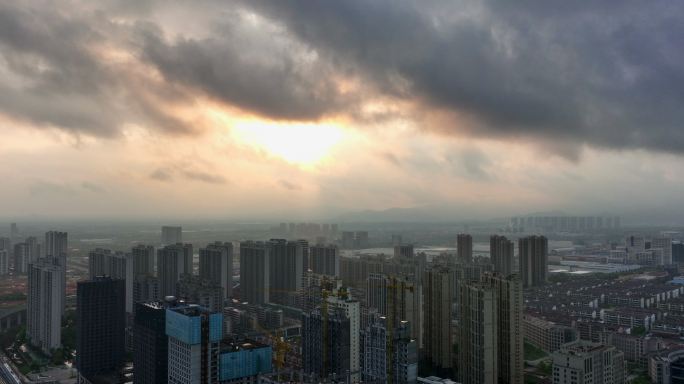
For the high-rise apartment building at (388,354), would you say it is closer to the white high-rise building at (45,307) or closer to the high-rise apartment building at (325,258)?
the white high-rise building at (45,307)

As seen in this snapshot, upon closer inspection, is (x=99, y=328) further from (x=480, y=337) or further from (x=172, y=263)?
(x=480, y=337)

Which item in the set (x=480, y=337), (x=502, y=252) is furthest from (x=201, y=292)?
(x=502, y=252)

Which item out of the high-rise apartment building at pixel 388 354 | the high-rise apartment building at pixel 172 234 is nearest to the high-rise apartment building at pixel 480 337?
the high-rise apartment building at pixel 388 354

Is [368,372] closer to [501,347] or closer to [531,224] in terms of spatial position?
[501,347]

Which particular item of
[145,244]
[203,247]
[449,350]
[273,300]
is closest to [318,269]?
[273,300]

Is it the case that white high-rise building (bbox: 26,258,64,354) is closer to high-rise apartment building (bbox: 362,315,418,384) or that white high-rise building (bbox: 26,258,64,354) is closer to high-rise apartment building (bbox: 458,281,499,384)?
high-rise apartment building (bbox: 362,315,418,384)

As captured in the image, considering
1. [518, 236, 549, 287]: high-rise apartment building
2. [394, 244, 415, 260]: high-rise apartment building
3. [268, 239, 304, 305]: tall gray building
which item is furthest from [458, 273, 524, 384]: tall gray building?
[518, 236, 549, 287]: high-rise apartment building

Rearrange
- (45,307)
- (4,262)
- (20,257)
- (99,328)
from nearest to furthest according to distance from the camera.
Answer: (99,328)
(45,307)
(20,257)
(4,262)
